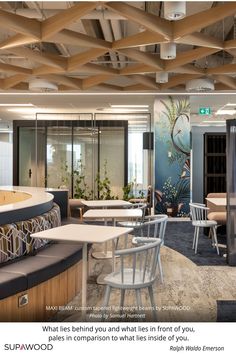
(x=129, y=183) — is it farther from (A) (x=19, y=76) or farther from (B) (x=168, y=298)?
(B) (x=168, y=298)

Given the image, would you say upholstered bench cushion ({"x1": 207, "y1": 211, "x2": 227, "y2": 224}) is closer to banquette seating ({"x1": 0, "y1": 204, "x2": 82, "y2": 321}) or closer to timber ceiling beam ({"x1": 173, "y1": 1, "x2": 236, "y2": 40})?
banquette seating ({"x1": 0, "y1": 204, "x2": 82, "y2": 321})

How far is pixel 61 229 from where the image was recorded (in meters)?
3.31

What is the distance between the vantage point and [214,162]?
841cm

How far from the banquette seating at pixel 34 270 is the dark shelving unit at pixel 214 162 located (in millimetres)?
5071

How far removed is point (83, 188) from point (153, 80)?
3992 mm

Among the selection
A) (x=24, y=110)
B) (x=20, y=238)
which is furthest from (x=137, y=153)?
(x=20, y=238)

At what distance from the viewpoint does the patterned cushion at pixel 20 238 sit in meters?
3.27

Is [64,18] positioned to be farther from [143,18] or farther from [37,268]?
[37,268]

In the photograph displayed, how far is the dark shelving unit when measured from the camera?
27.1 ft

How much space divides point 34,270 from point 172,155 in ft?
19.8

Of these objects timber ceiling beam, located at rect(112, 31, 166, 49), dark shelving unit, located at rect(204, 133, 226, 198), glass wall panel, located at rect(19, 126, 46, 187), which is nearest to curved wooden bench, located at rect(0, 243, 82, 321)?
timber ceiling beam, located at rect(112, 31, 166, 49)

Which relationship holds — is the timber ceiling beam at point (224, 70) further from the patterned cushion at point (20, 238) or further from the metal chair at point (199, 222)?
the patterned cushion at point (20, 238)

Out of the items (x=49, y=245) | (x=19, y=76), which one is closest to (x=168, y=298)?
(x=49, y=245)
